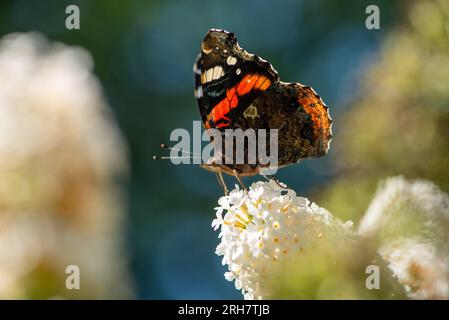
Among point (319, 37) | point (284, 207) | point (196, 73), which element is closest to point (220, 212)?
point (284, 207)

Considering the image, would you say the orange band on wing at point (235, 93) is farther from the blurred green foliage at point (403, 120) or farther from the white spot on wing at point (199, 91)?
A: the blurred green foliage at point (403, 120)

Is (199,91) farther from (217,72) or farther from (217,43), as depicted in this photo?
(217,43)

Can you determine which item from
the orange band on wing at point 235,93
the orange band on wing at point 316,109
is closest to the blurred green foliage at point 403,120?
the orange band on wing at point 316,109

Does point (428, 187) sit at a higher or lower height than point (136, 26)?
lower

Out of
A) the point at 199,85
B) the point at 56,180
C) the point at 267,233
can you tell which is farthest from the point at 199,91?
the point at 56,180

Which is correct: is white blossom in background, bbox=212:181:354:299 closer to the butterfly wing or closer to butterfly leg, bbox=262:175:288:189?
→ butterfly leg, bbox=262:175:288:189

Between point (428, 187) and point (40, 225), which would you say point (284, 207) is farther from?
point (40, 225)

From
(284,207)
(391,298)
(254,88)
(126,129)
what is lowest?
(391,298)

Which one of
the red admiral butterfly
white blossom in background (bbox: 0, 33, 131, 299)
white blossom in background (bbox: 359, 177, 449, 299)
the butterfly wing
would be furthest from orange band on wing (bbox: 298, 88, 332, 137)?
white blossom in background (bbox: 359, 177, 449, 299)
